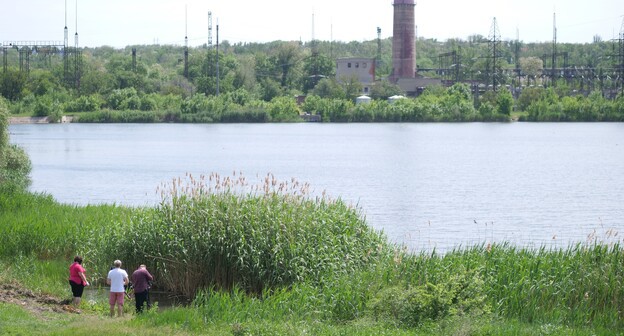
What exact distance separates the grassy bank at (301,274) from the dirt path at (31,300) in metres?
0.63

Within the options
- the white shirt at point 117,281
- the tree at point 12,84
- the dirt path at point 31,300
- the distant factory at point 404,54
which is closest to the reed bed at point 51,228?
the dirt path at point 31,300

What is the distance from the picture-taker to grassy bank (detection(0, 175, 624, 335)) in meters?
20.7

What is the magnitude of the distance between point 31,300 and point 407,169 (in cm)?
5920

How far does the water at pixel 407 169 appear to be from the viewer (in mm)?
46469

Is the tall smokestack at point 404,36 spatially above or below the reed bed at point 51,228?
above

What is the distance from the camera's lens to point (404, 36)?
17500cm

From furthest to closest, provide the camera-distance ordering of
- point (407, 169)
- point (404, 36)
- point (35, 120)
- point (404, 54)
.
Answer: point (404, 54), point (404, 36), point (35, 120), point (407, 169)

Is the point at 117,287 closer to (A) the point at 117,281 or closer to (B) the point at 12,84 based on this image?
(A) the point at 117,281

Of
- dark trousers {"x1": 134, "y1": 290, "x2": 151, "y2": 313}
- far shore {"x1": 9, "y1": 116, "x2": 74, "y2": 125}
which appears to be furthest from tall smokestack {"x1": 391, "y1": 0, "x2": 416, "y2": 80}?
dark trousers {"x1": 134, "y1": 290, "x2": 151, "y2": 313}

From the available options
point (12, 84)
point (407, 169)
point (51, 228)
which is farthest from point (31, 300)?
point (12, 84)

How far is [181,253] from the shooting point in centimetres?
2667

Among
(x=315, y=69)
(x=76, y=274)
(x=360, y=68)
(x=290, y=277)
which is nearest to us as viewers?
(x=76, y=274)

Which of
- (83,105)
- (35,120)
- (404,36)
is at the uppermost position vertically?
(404,36)

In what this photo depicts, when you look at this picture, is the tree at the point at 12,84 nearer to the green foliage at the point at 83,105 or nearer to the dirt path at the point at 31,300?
the green foliage at the point at 83,105
